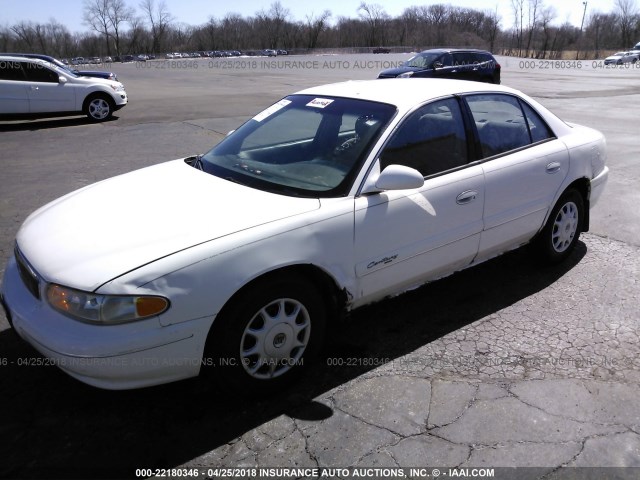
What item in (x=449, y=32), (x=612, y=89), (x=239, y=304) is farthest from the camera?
(x=449, y=32)

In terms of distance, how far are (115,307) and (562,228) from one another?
3.55 meters

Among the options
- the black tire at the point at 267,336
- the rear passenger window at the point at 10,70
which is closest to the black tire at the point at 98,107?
the rear passenger window at the point at 10,70

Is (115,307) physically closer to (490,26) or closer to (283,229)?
(283,229)

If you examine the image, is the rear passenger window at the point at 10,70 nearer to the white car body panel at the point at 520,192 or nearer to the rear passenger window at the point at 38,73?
the rear passenger window at the point at 38,73

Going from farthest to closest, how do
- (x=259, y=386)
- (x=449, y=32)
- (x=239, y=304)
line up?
1. (x=449, y=32)
2. (x=259, y=386)
3. (x=239, y=304)

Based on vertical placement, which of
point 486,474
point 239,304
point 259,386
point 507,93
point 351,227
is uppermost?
point 507,93

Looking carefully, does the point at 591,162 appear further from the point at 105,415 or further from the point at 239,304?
the point at 105,415

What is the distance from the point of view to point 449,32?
12812 cm

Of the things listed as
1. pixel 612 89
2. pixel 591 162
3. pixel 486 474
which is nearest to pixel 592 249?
pixel 591 162

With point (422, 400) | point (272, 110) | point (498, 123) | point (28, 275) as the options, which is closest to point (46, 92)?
point (272, 110)

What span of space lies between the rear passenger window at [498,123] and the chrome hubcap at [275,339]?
5.92 ft

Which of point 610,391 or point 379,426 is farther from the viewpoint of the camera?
point 610,391

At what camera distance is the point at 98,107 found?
1334 cm

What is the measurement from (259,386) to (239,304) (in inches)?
20.2
